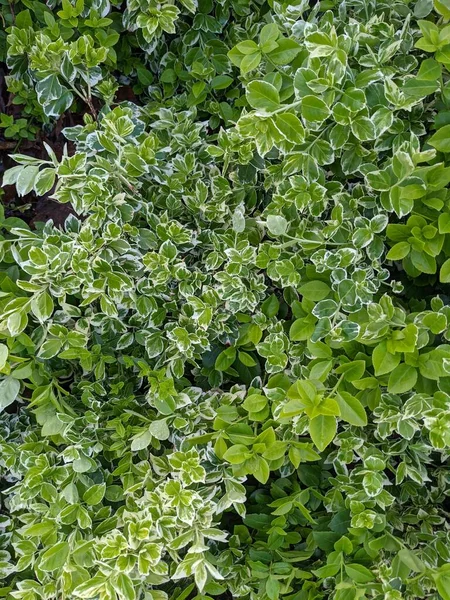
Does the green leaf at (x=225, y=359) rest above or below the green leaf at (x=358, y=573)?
above

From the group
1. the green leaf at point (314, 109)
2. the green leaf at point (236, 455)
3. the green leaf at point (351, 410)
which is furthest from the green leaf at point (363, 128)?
the green leaf at point (236, 455)

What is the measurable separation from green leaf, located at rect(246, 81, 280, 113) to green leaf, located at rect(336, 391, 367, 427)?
0.77 metres

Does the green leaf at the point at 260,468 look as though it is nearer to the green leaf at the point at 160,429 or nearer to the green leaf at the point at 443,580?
the green leaf at the point at 160,429

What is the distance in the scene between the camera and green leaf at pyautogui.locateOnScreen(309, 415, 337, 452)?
1478 millimetres

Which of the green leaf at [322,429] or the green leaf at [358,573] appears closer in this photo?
the green leaf at [322,429]

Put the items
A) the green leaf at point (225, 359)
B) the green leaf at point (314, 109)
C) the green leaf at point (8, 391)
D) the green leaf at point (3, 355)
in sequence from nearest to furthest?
the green leaf at point (314, 109)
the green leaf at point (3, 355)
the green leaf at point (8, 391)
the green leaf at point (225, 359)

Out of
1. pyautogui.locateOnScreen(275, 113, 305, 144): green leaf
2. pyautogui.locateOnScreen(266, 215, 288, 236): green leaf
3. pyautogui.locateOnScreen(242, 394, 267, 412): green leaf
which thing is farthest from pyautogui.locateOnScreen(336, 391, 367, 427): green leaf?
pyautogui.locateOnScreen(275, 113, 305, 144): green leaf

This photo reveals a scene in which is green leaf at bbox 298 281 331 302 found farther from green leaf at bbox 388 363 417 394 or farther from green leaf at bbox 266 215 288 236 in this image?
green leaf at bbox 388 363 417 394

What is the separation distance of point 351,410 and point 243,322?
53 cm

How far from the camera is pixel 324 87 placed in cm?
145

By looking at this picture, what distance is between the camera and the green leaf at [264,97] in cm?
147

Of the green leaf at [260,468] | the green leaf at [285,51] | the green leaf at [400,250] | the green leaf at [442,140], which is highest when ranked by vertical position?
the green leaf at [285,51]

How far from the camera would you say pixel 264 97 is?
1.48 m

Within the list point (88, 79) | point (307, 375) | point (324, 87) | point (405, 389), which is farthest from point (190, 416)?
point (88, 79)
